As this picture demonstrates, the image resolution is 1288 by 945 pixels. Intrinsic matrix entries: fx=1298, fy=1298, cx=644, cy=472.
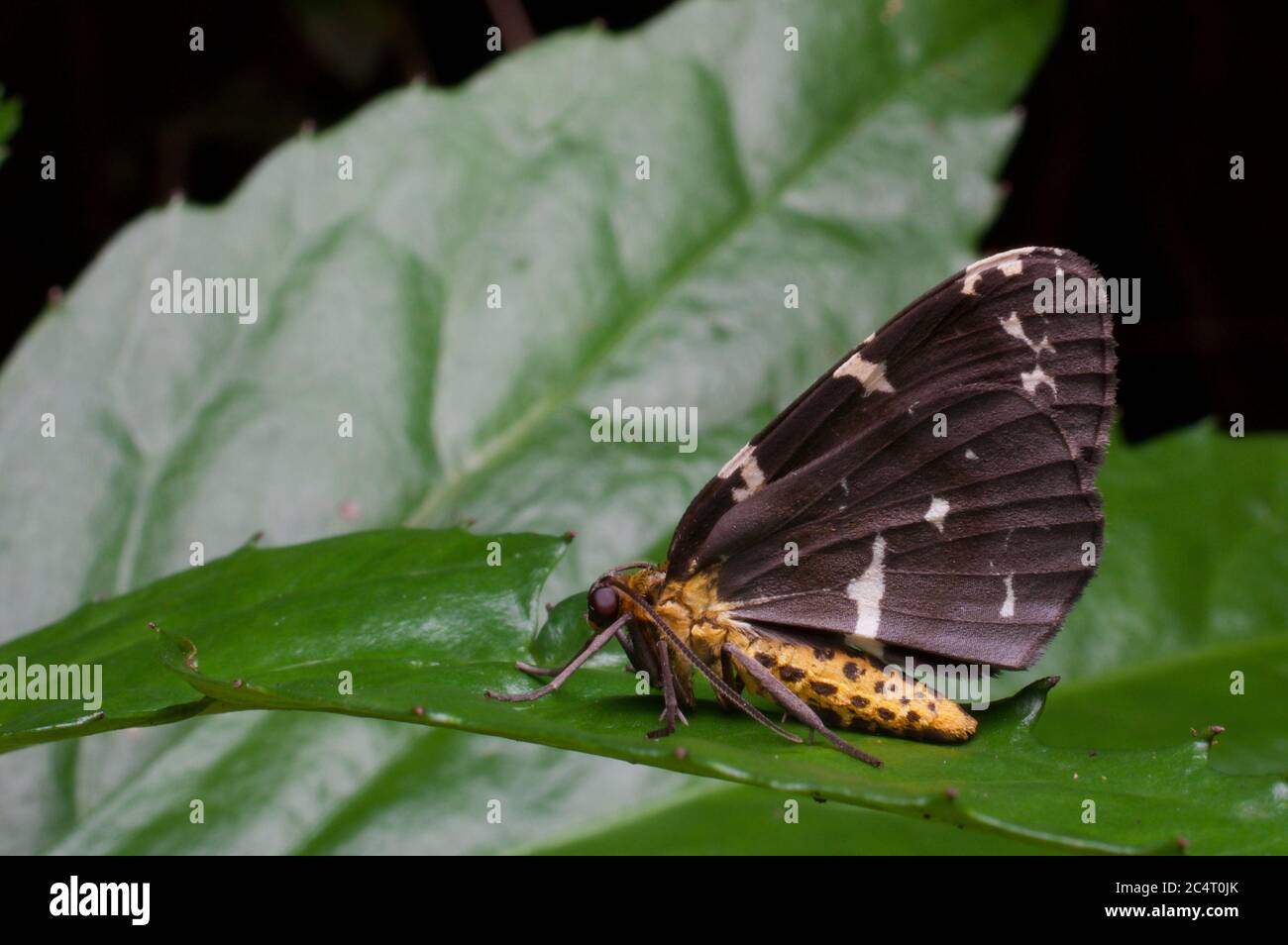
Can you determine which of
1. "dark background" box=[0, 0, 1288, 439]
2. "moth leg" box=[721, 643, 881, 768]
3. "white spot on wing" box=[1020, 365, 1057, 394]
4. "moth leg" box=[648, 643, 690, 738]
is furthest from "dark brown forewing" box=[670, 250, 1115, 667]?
"dark background" box=[0, 0, 1288, 439]

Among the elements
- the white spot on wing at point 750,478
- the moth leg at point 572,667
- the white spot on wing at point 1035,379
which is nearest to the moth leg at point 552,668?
the moth leg at point 572,667

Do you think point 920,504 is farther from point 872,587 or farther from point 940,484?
point 872,587

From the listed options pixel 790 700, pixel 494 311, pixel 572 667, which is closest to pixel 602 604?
pixel 572 667

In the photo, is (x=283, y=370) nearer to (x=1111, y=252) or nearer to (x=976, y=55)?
(x=976, y=55)

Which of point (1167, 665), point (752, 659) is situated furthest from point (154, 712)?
point (1167, 665)

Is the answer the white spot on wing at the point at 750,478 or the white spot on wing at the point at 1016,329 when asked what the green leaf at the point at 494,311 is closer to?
the white spot on wing at the point at 750,478
